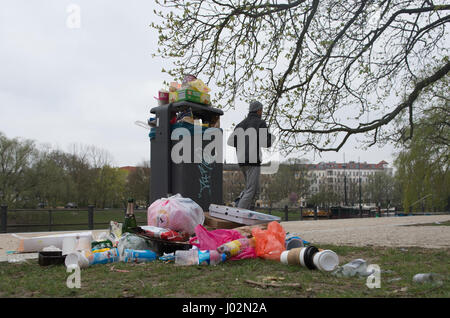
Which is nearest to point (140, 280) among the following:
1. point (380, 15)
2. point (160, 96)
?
point (160, 96)

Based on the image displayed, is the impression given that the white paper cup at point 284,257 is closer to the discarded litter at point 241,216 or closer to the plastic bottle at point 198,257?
the plastic bottle at point 198,257

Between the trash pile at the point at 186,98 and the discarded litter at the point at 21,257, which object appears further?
the trash pile at the point at 186,98

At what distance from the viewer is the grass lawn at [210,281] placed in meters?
2.61

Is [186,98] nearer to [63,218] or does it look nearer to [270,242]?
[270,242]

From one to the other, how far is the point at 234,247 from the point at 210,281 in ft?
3.38

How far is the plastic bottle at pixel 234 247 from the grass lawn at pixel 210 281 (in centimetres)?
11

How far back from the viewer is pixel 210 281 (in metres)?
3.02

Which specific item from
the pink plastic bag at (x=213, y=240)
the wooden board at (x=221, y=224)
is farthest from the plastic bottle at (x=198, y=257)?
the wooden board at (x=221, y=224)

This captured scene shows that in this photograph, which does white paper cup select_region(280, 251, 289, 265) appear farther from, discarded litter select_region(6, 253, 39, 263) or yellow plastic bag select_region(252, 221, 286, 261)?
discarded litter select_region(6, 253, 39, 263)

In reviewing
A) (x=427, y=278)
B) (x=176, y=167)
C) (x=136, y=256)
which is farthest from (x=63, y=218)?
(x=427, y=278)

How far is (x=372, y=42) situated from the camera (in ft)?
25.9

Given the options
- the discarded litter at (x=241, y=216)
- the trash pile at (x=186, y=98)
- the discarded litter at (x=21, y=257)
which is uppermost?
the trash pile at (x=186, y=98)
